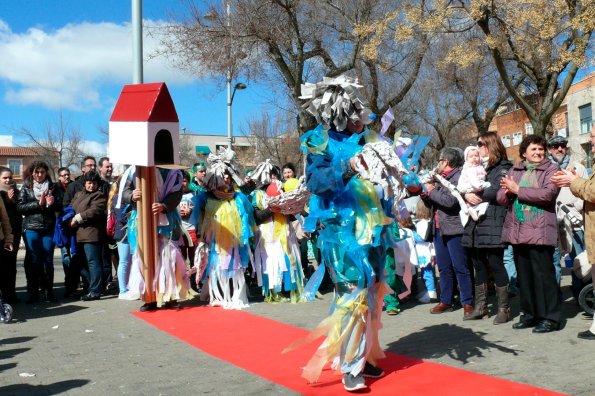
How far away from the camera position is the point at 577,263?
5.99 m

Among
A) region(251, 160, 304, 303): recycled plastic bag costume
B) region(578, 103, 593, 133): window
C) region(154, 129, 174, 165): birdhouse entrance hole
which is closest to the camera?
region(154, 129, 174, 165): birdhouse entrance hole

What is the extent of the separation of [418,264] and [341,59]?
35.7 feet

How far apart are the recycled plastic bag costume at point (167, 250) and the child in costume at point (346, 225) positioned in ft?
11.0

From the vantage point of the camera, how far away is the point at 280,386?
411cm

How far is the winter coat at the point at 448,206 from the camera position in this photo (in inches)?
246

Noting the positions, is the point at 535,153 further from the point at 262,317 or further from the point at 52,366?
the point at 52,366

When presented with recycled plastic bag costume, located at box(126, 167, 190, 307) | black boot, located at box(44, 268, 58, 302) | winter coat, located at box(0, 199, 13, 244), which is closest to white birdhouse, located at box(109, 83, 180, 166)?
recycled plastic bag costume, located at box(126, 167, 190, 307)

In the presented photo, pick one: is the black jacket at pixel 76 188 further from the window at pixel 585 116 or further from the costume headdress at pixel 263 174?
the window at pixel 585 116

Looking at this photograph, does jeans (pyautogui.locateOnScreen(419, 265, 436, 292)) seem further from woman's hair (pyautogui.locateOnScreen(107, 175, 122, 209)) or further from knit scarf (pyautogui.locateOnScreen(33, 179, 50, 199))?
knit scarf (pyautogui.locateOnScreen(33, 179, 50, 199))

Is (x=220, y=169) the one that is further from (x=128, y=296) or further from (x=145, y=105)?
(x=128, y=296)

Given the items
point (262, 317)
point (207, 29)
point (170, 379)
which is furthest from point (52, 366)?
point (207, 29)

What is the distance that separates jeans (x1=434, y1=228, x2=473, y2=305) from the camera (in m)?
6.26

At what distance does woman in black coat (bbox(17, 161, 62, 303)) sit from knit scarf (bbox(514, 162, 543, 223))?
5983mm

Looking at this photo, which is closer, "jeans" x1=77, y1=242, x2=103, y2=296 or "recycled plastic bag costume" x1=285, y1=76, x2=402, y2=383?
"recycled plastic bag costume" x1=285, y1=76, x2=402, y2=383
